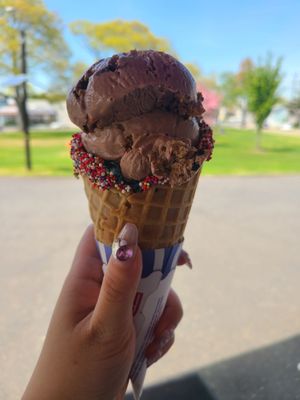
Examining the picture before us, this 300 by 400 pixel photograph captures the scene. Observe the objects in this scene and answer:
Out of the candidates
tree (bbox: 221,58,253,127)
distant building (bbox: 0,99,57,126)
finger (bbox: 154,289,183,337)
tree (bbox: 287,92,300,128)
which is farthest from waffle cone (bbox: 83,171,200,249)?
distant building (bbox: 0,99,57,126)

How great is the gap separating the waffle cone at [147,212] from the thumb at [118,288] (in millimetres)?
210

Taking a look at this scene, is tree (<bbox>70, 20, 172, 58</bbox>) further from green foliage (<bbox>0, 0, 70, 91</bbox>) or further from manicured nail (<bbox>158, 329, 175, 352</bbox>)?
manicured nail (<bbox>158, 329, 175, 352</bbox>)

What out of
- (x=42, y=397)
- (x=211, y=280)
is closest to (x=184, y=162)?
(x=42, y=397)

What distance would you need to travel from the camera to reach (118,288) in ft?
4.00

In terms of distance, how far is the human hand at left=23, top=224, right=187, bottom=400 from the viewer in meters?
1.24

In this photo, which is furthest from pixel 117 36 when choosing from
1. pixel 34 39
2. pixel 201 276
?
pixel 201 276

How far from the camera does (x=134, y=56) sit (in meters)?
1.46

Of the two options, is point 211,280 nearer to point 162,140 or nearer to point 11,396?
point 11,396

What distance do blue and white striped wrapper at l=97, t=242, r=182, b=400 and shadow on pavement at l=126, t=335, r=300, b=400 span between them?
0.63m

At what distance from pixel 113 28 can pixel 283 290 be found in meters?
28.1

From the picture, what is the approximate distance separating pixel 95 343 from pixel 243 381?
1.47 meters

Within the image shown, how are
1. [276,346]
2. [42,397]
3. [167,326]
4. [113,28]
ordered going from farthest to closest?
[113,28], [276,346], [167,326], [42,397]

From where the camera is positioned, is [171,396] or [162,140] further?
[171,396]

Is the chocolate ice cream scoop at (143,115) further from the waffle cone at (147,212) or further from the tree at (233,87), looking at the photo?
the tree at (233,87)
